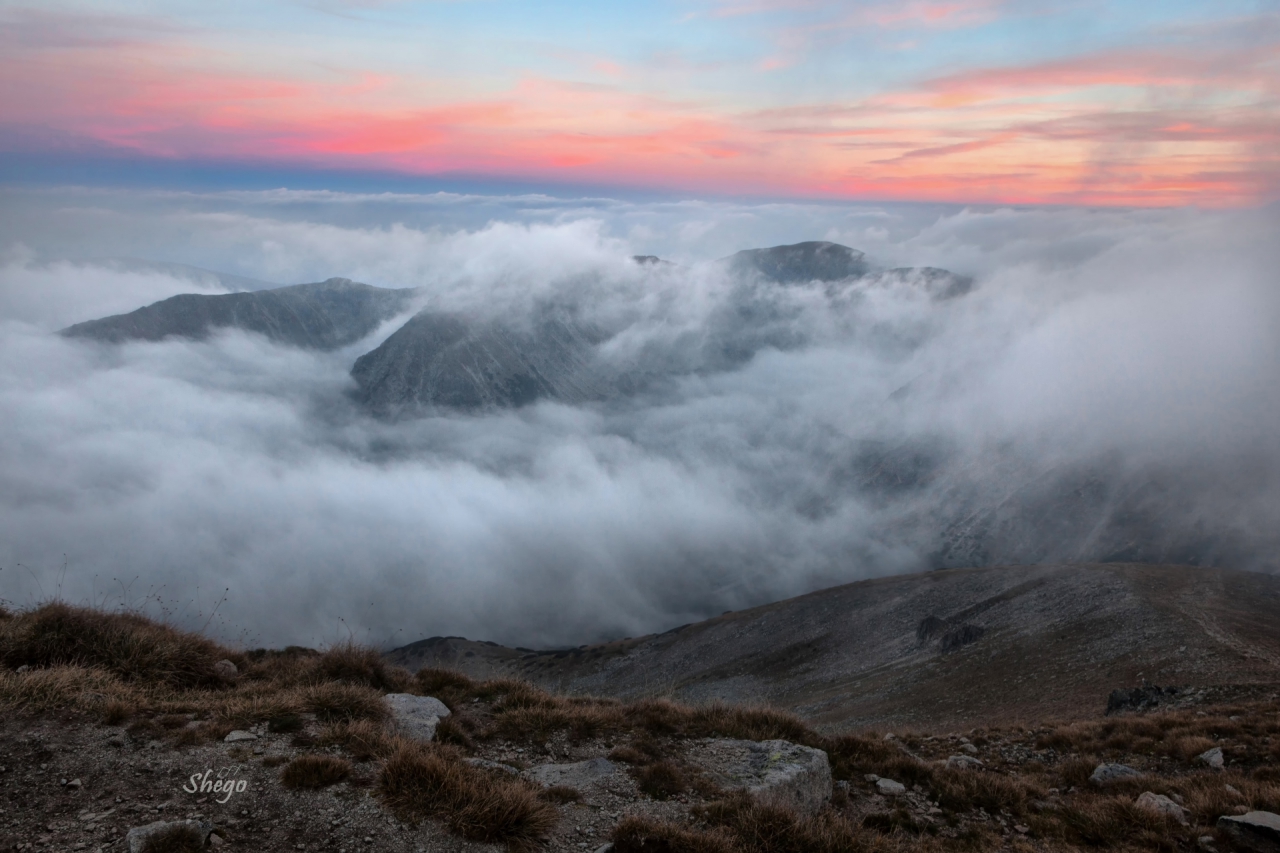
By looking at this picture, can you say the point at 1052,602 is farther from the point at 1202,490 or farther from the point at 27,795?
the point at 1202,490

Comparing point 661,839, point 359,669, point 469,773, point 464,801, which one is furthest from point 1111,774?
point 359,669

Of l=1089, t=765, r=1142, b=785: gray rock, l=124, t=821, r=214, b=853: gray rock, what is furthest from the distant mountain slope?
l=1089, t=765, r=1142, b=785: gray rock

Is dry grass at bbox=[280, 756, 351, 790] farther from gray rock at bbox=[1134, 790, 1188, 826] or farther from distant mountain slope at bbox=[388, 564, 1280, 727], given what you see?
gray rock at bbox=[1134, 790, 1188, 826]

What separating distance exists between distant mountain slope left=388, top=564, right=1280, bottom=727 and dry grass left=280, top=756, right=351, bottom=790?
5597mm

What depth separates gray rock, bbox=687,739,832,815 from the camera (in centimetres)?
985

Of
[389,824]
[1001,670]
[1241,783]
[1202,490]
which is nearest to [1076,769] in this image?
[1241,783]

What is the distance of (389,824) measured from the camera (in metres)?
7.47

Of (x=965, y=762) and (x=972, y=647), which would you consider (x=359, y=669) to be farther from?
(x=972, y=647)

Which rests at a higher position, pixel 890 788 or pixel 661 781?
pixel 661 781

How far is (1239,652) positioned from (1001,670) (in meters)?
16.4

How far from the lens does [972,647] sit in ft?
209

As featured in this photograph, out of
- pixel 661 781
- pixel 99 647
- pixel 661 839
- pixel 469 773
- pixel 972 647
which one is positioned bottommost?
pixel 972 647

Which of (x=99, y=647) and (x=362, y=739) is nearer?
(x=362, y=739)

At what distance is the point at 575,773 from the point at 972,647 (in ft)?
213
